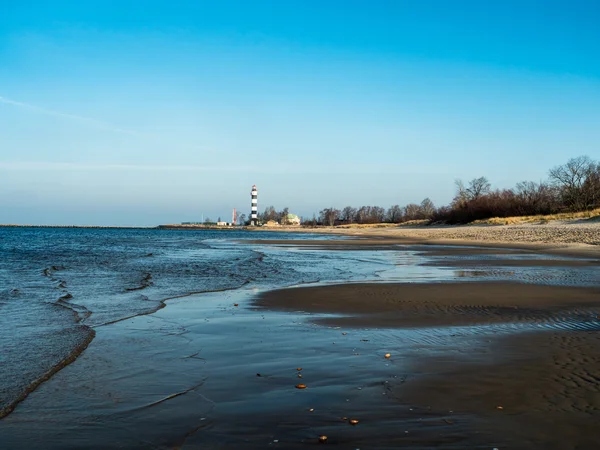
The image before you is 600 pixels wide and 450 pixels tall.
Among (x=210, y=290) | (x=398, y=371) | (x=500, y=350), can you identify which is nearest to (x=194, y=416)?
(x=398, y=371)

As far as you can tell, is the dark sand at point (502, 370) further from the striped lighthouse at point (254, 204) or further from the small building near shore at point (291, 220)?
the small building near shore at point (291, 220)

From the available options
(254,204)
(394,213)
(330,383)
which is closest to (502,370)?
(330,383)

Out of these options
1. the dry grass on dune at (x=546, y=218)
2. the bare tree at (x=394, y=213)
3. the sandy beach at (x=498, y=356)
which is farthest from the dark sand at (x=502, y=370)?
the bare tree at (x=394, y=213)

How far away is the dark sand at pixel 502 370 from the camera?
13.6ft

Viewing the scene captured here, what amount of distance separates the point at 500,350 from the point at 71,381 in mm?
5582

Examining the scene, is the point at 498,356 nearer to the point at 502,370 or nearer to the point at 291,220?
the point at 502,370

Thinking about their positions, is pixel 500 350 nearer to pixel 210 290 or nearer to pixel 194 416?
pixel 194 416

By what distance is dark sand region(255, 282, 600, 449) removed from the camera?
13.6 feet

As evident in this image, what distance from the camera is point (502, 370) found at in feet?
19.2

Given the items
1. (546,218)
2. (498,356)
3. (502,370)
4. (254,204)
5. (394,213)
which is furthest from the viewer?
(394,213)

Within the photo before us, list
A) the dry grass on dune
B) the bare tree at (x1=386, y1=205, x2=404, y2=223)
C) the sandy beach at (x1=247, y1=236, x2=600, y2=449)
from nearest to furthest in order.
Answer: the sandy beach at (x1=247, y1=236, x2=600, y2=449), the dry grass on dune, the bare tree at (x1=386, y1=205, x2=404, y2=223)

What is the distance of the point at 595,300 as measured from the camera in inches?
443

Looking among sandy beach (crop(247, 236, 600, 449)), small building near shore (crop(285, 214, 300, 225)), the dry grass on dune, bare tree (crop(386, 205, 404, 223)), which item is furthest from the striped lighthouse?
sandy beach (crop(247, 236, 600, 449))

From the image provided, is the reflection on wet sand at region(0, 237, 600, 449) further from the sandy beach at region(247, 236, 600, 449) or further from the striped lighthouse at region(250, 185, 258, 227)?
the striped lighthouse at region(250, 185, 258, 227)
